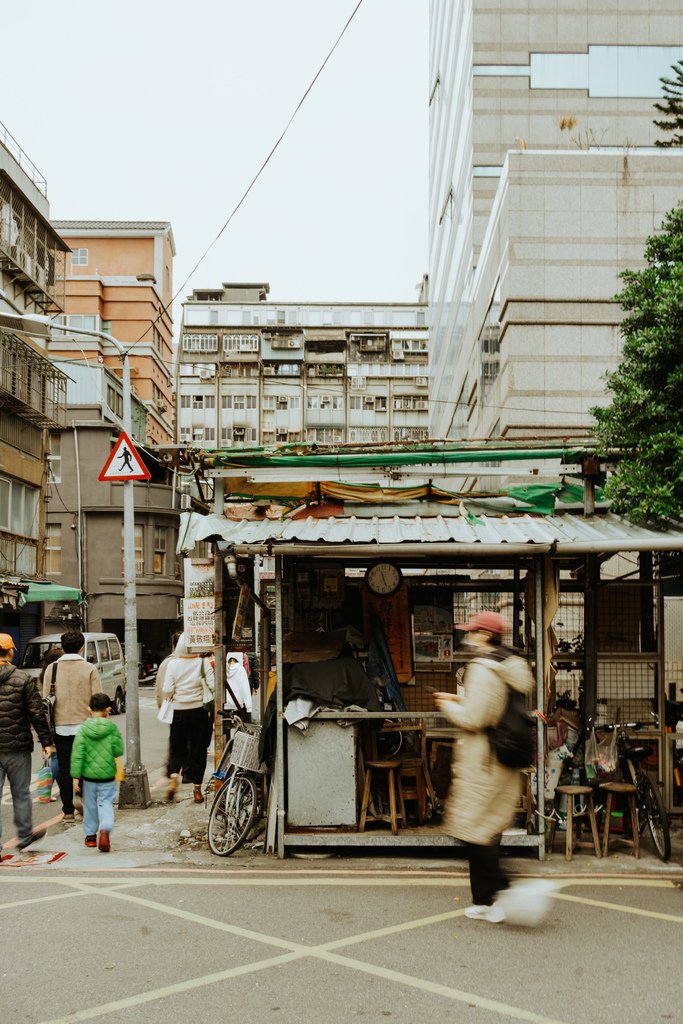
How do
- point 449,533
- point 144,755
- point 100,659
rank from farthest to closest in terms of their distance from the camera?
1. point 100,659
2. point 144,755
3. point 449,533

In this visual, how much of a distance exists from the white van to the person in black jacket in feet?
51.3

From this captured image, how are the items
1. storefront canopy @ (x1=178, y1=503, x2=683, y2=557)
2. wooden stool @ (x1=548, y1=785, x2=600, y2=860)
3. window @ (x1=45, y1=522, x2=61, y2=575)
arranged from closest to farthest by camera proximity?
storefront canopy @ (x1=178, y1=503, x2=683, y2=557), wooden stool @ (x1=548, y1=785, x2=600, y2=860), window @ (x1=45, y1=522, x2=61, y2=575)

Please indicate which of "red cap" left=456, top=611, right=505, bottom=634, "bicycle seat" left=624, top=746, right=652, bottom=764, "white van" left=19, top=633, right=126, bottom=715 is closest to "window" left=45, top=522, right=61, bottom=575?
"white van" left=19, top=633, right=126, bottom=715

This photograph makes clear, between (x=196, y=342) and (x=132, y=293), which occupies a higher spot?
(x=196, y=342)

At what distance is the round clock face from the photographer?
941cm

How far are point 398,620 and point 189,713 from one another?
2.98 meters

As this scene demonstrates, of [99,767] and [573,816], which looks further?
[99,767]

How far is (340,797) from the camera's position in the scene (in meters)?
8.06

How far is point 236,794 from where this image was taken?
8312mm

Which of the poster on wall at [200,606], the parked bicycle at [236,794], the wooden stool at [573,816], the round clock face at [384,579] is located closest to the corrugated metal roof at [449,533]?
the round clock face at [384,579]

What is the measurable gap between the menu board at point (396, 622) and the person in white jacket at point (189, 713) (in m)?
2.30

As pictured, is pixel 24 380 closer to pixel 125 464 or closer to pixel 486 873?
pixel 125 464

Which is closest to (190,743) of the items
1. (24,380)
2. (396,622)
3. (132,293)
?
(396,622)

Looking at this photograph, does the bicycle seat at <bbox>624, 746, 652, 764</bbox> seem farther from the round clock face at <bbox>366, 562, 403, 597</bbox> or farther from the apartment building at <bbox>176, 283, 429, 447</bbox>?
the apartment building at <bbox>176, 283, 429, 447</bbox>
